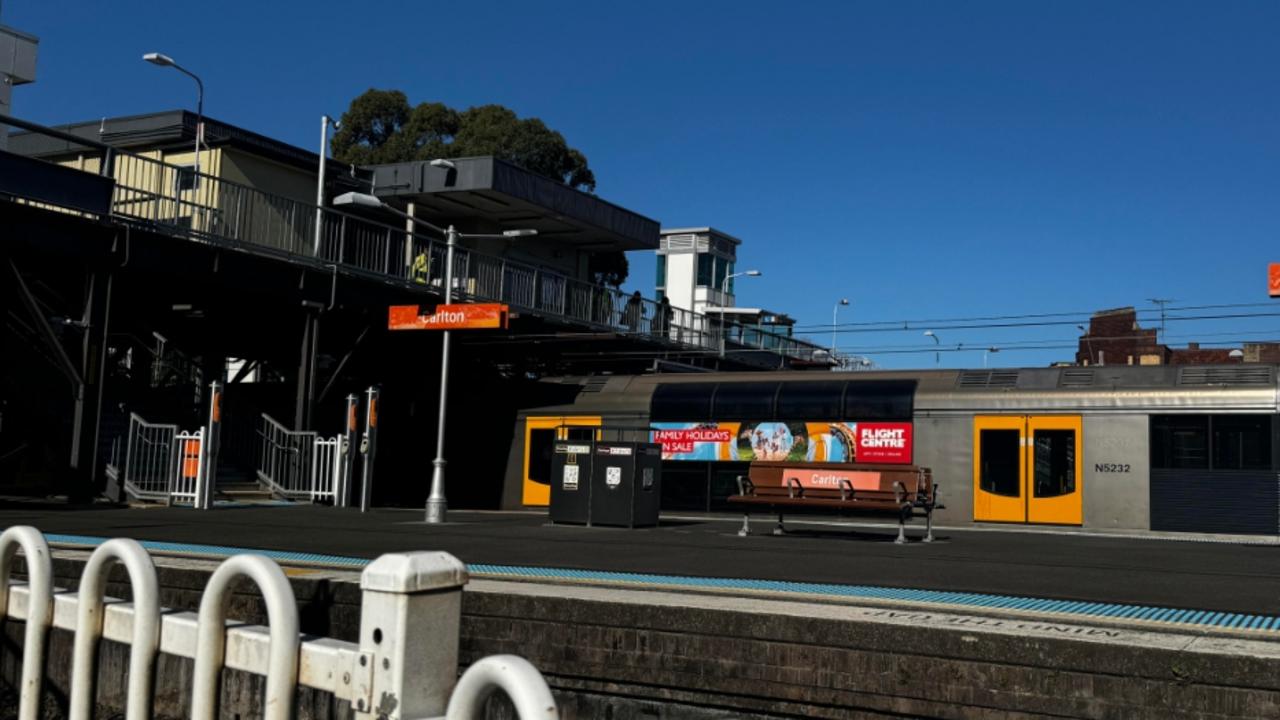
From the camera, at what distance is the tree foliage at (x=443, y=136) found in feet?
204

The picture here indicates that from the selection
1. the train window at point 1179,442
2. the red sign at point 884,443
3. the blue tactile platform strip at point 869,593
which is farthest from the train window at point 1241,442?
the blue tactile platform strip at point 869,593

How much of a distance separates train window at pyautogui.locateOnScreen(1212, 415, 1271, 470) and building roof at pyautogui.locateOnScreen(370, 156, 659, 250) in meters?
20.0

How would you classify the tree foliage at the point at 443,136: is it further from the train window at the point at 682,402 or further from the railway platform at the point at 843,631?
the railway platform at the point at 843,631

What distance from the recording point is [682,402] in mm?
26391

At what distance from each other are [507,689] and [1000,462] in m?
20.9

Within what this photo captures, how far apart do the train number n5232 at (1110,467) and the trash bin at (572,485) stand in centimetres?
927

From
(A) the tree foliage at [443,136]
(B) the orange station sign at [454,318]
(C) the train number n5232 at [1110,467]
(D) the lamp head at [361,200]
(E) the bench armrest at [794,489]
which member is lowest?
(E) the bench armrest at [794,489]

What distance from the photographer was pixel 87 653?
17.0 ft

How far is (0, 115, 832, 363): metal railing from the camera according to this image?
78.1ft

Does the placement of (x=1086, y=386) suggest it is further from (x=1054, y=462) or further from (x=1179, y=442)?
(x=1179, y=442)

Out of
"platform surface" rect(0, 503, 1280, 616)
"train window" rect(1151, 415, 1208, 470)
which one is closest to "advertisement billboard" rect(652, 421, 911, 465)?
"platform surface" rect(0, 503, 1280, 616)

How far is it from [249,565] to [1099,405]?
2034cm

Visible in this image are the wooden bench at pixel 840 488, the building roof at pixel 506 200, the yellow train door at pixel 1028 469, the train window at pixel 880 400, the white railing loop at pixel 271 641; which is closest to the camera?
→ the white railing loop at pixel 271 641

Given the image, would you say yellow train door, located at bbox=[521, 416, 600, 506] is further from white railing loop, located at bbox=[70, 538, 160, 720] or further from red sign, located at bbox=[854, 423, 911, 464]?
white railing loop, located at bbox=[70, 538, 160, 720]
